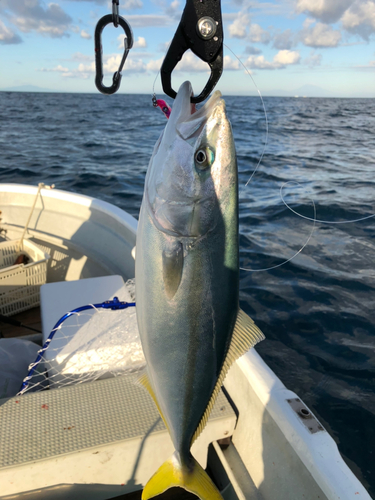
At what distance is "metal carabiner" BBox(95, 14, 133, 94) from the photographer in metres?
1.61

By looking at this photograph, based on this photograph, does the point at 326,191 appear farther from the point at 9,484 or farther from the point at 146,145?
the point at 146,145

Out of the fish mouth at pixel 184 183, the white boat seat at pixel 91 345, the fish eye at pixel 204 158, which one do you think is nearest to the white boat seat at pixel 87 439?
the white boat seat at pixel 91 345

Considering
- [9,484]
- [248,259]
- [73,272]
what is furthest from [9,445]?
[248,259]

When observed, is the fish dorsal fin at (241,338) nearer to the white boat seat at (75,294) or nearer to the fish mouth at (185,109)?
the fish mouth at (185,109)

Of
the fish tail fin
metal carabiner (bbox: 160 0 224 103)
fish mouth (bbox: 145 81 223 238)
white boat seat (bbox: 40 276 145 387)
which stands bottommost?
white boat seat (bbox: 40 276 145 387)

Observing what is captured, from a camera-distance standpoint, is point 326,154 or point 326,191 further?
point 326,154

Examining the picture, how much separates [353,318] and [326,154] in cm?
1107

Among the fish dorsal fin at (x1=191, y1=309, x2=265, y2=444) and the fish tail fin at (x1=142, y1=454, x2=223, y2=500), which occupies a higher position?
the fish dorsal fin at (x1=191, y1=309, x2=265, y2=444)

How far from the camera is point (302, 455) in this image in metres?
1.71

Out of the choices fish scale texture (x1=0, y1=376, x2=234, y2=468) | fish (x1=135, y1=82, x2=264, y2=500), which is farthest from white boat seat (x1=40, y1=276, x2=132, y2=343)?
fish (x1=135, y1=82, x2=264, y2=500)

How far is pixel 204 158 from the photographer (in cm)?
107

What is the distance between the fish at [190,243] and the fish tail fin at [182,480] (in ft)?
1.35

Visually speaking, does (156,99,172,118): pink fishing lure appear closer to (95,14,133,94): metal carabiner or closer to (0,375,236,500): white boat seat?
(95,14,133,94): metal carabiner

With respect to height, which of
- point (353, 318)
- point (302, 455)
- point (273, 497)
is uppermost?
point (302, 455)
